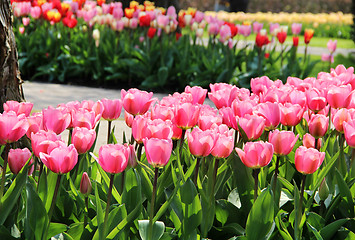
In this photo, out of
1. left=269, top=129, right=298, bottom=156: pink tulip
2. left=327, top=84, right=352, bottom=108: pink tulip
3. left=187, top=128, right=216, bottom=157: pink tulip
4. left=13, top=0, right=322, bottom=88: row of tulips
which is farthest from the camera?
left=13, top=0, right=322, bottom=88: row of tulips

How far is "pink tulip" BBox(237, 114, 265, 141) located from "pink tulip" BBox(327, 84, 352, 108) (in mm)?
538

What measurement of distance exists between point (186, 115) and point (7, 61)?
1.28 metres

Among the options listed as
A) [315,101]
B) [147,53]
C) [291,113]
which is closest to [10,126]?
[291,113]

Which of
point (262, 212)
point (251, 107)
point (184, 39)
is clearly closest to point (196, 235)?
point (262, 212)

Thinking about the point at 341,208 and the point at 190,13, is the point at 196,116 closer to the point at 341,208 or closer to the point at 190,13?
the point at 341,208

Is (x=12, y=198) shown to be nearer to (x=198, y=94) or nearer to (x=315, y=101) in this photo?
(x=198, y=94)

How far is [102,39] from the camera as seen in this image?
7.24 meters

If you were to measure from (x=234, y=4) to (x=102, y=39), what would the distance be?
21.4m

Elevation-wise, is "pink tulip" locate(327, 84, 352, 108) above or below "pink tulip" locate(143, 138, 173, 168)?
below

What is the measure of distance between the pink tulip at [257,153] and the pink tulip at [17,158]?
733 mm

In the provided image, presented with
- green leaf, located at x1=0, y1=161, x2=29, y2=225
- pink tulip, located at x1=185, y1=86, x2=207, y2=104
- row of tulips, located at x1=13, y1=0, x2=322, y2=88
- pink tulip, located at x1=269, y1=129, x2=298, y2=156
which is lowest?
row of tulips, located at x1=13, y1=0, x2=322, y2=88

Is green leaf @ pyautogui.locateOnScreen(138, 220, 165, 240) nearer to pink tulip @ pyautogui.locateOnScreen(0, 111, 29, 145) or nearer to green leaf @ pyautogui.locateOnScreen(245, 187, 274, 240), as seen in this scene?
green leaf @ pyautogui.locateOnScreen(245, 187, 274, 240)

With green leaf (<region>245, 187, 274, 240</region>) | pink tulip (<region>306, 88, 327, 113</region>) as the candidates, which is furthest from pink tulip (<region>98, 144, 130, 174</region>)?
pink tulip (<region>306, 88, 327, 113</region>)

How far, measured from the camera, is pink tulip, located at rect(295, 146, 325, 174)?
177 cm
